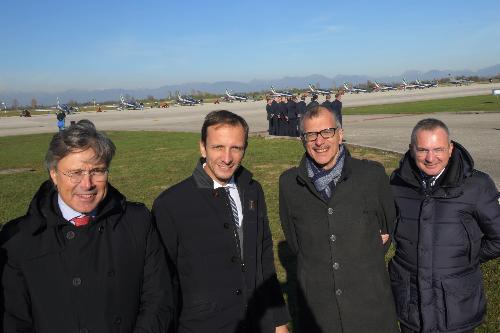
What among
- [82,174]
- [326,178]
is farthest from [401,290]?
[82,174]

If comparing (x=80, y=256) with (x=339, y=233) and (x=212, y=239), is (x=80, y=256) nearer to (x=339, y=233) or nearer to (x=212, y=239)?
(x=212, y=239)

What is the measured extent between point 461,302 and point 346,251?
0.85 m

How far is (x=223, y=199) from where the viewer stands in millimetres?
2711

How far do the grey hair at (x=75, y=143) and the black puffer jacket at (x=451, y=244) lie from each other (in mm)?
2105

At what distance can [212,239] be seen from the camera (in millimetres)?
2656

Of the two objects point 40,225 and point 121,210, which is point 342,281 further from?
point 40,225

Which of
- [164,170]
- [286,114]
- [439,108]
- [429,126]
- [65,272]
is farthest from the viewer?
[439,108]

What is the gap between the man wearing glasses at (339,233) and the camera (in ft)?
9.38

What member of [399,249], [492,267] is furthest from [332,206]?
[492,267]

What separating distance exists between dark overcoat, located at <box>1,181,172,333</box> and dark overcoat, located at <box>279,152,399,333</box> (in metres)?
1.19

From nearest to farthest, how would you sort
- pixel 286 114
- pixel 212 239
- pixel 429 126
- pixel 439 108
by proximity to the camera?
pixel 212 239 < pixel 429 126 < pixel 286 114 < pixel 439 108

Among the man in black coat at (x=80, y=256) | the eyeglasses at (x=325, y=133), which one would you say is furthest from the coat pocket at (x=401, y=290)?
the man in black coat at (x=80, y=256)

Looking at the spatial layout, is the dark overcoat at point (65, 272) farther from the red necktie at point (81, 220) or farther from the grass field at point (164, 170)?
the grass field at point (164, 170)

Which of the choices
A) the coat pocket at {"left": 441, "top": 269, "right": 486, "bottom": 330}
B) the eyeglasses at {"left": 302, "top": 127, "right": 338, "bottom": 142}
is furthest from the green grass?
the eyeglasses at {"left": 302, "top": 127, "right": 338, "bottom": 142}
